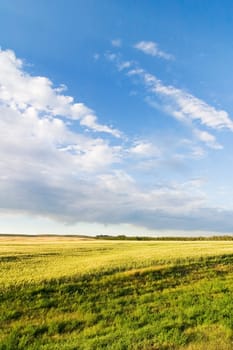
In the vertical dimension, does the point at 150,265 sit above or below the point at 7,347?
above

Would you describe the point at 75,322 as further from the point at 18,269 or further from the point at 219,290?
the point at 18,269

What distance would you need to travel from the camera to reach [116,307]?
1864cm

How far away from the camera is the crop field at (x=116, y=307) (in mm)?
Result: 13477

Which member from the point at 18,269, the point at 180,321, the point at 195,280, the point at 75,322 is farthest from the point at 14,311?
the point at 195,280

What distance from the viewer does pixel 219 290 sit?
22766 mm

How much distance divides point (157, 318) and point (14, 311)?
6.22 m

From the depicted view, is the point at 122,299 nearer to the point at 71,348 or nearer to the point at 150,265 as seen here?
the point at 71,348

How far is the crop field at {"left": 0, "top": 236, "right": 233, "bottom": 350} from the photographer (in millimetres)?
13477

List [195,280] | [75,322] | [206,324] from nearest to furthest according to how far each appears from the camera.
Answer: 1. [206,324]
2. [75,322]
3. [195,280]

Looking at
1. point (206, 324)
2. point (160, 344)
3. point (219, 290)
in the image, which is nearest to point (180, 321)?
point (206, 324)

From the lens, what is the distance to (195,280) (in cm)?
2644

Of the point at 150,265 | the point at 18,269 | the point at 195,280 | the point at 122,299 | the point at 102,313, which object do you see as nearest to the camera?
the point at 102,313

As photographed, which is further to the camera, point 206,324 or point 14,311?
point 14,311

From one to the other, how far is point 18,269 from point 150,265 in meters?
9.81
